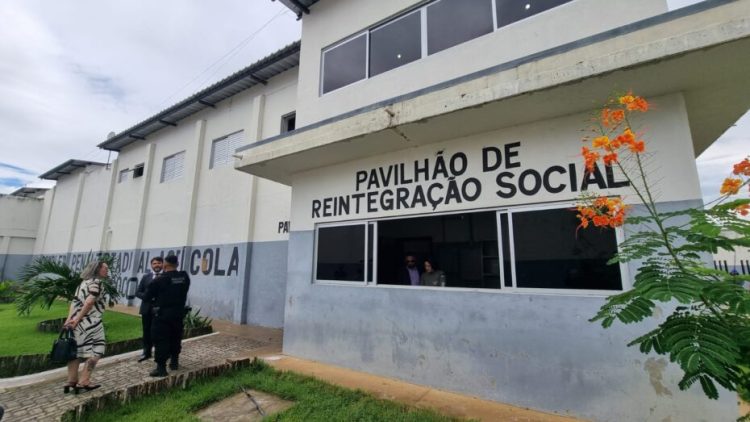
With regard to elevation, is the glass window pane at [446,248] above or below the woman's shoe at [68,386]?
above

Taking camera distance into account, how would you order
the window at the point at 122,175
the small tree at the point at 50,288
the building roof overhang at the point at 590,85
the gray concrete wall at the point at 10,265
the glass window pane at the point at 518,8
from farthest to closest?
the gray concrete wall at the point at 10,265 → the window at the point at 122,175 → the small tree at the point at 50,288 → the glass window pane at the point at 518,8 → the building roof overhang at the point at 590,85

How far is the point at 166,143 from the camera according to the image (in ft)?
48.0

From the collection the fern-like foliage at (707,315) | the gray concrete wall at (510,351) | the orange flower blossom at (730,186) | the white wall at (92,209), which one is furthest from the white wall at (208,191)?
the orange flower blossom at (730,186)

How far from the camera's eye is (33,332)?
8016mm

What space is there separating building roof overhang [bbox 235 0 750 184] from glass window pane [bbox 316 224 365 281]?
1.53 m

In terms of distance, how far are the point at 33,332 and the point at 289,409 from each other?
803cm

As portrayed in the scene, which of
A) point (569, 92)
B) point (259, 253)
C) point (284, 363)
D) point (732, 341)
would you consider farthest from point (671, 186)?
point (259, 253)

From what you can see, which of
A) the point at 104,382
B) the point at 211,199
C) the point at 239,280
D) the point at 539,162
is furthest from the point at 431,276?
the point at 211,199

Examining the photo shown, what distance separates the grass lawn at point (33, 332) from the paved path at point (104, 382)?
155cm

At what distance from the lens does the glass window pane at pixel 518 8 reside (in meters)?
4.55

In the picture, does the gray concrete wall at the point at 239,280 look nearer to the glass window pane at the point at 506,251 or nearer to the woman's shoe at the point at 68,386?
the woman's shoe at the point at 68,386

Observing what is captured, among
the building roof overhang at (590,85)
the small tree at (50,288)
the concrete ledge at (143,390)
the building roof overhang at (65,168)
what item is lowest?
the concrete ledge at (143,390)

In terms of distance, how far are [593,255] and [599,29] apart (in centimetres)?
275

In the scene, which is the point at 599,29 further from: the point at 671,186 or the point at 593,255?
the point at 593,255
